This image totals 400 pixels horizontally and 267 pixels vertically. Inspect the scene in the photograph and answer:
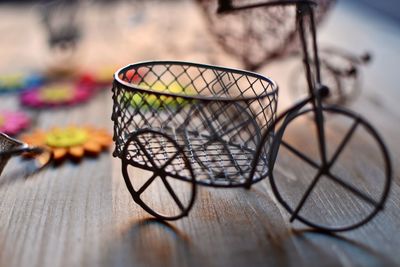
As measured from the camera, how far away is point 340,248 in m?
0.73

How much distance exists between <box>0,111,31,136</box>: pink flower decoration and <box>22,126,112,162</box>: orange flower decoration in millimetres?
44

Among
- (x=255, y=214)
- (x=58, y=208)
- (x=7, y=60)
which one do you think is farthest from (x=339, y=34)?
(x=58, y=208)

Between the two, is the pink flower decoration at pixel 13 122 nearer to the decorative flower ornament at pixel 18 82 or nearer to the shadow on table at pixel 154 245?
the decorative flower ornament at pixel 18 82

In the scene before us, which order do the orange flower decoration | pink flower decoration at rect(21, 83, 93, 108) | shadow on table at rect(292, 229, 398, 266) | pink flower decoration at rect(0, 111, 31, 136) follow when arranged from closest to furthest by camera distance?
shadow on table at rect(292, 229, 398, 266) → the orange flower decoration → pink flower decoration at rect(0, 111, 31, 136) → pink flower decoration at rect(21, 83, 93, 108)

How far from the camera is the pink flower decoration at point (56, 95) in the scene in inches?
52.8

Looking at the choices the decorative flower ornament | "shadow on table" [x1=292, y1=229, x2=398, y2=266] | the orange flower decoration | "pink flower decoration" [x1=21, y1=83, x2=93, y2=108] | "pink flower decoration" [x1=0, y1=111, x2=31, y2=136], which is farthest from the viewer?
the decorative flower ornament

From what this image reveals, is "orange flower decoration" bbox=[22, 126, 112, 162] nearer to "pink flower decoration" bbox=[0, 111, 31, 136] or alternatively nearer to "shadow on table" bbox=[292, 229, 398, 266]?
Result: "pink flower decoration" bbox=[0, 111, 31, 136]

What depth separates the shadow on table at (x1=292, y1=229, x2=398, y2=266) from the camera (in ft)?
2.32

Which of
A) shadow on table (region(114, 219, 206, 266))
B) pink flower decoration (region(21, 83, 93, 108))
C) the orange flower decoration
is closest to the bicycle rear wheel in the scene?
shadow on table (region(114, 219, 206, 266))

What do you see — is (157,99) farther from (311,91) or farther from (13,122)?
(13,122)

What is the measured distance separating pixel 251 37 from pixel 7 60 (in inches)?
40.1

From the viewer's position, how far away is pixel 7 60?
1785mm

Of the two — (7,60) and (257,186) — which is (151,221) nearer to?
(257,186)

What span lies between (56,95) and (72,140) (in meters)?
0.36
